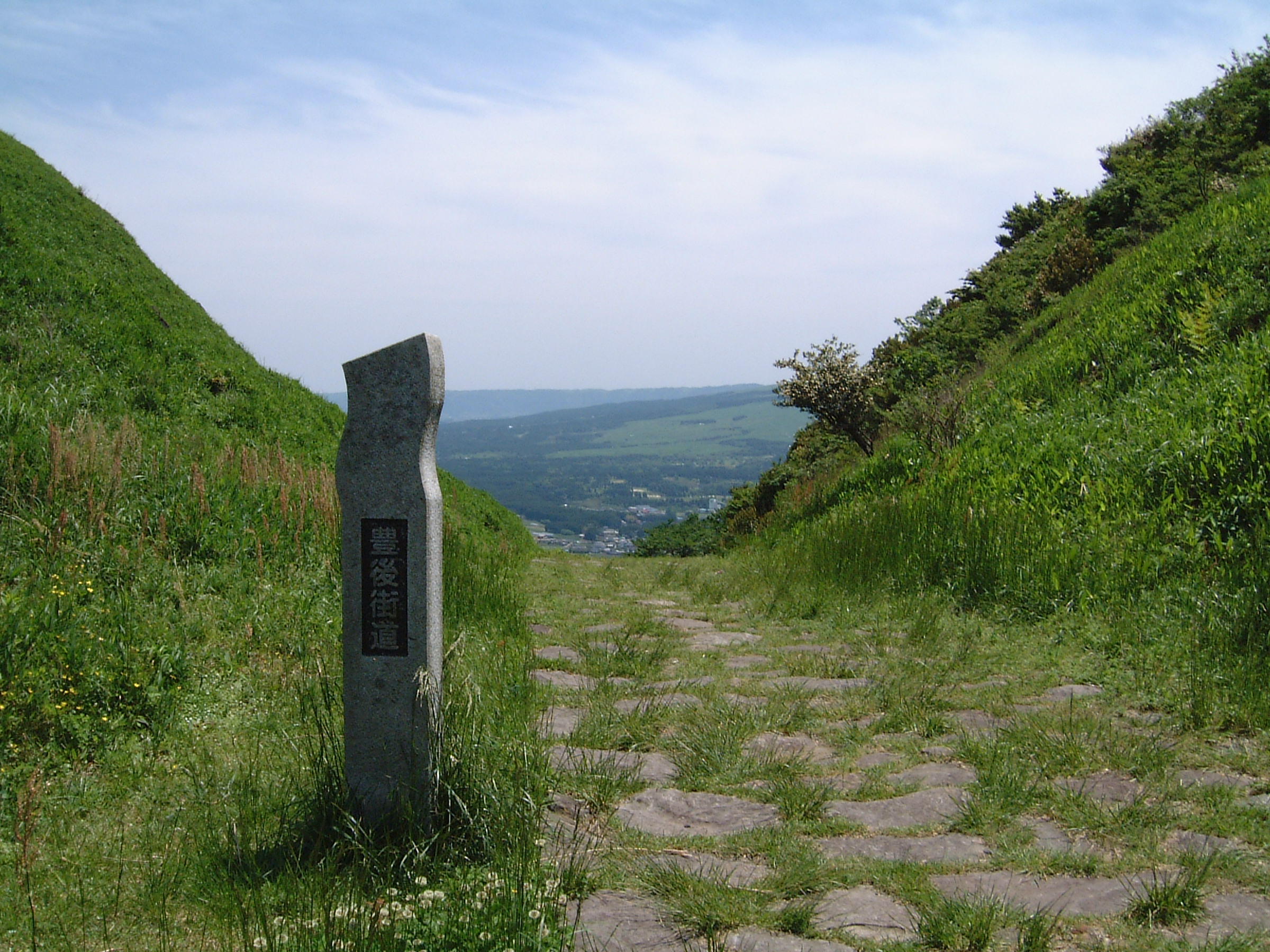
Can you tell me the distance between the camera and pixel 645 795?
3.89 meters

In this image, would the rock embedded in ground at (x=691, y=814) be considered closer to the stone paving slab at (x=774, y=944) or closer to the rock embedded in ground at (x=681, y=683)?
the stone paving slab at (x=774, y=944)

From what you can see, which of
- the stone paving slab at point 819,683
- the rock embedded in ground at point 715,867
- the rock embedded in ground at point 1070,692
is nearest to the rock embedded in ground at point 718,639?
the stone paving slab at point 819,683

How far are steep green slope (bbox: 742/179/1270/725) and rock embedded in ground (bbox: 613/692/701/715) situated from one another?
248 cm

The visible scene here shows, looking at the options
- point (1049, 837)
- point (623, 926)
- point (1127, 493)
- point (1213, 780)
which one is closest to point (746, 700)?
point (1049, 837)

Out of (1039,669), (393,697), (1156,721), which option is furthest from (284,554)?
(1156,721)

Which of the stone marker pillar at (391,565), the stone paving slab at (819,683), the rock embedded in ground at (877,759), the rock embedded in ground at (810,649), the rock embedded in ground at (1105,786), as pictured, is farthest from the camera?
the rock embedded in ground at (810,649)

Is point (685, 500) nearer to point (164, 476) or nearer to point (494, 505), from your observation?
point (494, 505)

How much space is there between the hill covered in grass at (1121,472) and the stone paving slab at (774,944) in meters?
2.61

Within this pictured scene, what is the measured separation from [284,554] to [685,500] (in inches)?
5407

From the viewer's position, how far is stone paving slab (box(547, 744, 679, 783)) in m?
4.01

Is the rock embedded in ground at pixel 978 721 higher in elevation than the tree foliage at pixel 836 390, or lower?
lower

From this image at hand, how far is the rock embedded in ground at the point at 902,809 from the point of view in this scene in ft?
11.7

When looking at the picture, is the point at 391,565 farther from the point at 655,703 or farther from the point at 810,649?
the point at 810,649

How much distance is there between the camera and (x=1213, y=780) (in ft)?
12.0
